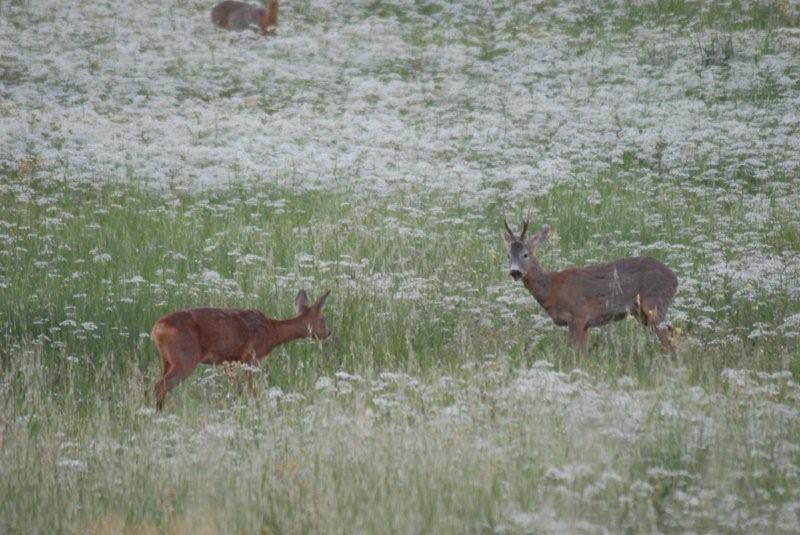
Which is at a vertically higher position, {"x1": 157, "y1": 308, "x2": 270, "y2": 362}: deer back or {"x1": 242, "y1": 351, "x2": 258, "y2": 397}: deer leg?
{"x1": 157, "y1": 308, "x2": 270, "y2": 362}: deer back

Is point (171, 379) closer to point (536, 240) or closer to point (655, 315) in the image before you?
point (536, 240)

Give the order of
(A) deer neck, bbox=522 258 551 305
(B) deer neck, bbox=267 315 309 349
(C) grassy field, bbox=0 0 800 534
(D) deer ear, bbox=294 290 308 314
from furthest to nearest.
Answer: (A) deer neck, bbox=522 258 551 305
(D) deer ear, bbox=294 290 308 314
(B) deer neck, bbox=267 315 309 349
(C) grassy field, bbox=0 0 800 534

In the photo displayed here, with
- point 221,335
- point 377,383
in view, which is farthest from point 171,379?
point 377,383

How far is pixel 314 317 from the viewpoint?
10977 mm

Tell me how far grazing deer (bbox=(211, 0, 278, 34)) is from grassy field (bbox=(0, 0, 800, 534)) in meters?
0.72

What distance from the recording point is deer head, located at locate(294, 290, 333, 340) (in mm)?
10922

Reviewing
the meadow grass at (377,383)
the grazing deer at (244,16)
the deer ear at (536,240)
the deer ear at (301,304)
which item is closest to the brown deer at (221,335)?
the deer ear at (301,304)

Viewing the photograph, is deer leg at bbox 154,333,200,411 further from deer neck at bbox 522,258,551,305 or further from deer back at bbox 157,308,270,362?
deer neck at bbox 522,258,551,305

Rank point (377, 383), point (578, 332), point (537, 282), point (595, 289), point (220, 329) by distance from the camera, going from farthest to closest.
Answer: point (537, 282)
point (595, 289)
point (578, 332)
point (220, 329)
point (377, 383)

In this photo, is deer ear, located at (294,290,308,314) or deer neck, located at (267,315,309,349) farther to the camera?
deer ear, located at (294,290,308,314)

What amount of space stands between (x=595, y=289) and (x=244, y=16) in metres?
16.6

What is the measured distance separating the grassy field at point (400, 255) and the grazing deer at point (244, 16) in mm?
716

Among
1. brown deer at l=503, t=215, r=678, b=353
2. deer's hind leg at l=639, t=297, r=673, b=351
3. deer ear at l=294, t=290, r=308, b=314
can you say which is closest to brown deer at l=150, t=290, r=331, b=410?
deer ear at l=294, t=290, r=308, b=314

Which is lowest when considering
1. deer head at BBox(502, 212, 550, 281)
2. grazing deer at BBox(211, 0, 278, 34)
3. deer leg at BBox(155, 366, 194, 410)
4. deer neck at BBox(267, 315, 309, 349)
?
deer leg at BBox(155, 366, 194, 410)
